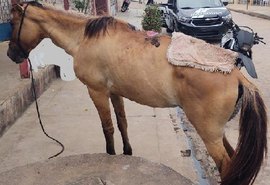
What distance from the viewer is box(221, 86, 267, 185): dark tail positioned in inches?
103

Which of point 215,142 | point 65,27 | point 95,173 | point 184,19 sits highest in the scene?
point 65,27

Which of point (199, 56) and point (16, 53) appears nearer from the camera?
point (199, 56)

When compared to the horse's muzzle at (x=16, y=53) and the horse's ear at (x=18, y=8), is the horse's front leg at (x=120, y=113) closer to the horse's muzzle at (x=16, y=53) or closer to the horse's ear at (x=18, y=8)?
the horse's muzzle at (x=16, y=53)

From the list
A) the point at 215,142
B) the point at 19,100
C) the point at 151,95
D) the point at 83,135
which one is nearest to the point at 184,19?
the point at 19,100

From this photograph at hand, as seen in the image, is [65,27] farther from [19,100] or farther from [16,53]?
[19,100]

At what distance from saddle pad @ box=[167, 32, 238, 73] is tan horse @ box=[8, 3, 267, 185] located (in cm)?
5

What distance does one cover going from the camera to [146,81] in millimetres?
2873

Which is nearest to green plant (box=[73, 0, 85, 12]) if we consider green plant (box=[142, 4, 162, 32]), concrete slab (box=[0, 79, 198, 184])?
concrete slab (box=[0, 79, 198, 184])

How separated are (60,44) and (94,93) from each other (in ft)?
1.77

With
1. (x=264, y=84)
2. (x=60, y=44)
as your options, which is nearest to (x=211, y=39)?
(x=264, y=84)

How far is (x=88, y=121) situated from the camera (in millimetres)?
5254

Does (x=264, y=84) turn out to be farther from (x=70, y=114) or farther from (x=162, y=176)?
(x=162, y=176)

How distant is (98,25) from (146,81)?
67 centimetres

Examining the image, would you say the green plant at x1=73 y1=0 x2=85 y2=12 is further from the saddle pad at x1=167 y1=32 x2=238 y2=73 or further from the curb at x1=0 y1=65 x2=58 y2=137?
the saddle pad at x1=167 y1=32 x2=238 y2=73
